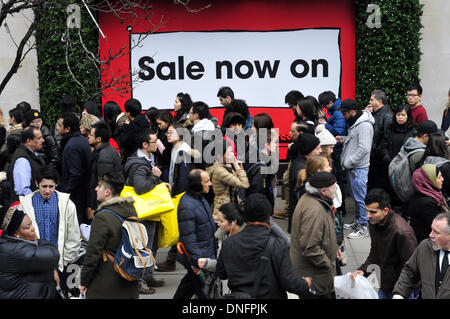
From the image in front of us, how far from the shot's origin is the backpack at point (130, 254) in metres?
5.91

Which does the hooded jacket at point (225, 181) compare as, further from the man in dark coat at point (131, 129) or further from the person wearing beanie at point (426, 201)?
the person wearing beanie at point (426, 201)

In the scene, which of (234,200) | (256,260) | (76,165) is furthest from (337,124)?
(256,260)

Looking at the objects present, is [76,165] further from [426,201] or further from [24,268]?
[426,201]

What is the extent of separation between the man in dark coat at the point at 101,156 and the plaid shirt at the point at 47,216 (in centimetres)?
134

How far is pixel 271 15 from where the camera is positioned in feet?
42.9

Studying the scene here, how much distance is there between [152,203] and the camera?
7.04m

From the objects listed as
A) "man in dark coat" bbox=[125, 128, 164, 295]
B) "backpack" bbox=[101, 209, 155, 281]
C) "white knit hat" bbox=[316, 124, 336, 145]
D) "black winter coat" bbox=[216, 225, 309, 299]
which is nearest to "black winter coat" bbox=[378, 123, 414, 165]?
"white knit hat" bbox=[316, 124, 336, 145]

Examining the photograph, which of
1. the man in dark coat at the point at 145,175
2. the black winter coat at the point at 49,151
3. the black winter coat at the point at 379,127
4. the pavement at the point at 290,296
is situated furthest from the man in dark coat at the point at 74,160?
the black winter coat at the point at 379,127

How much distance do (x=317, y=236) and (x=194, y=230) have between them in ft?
4.11

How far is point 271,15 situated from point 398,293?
336 inches

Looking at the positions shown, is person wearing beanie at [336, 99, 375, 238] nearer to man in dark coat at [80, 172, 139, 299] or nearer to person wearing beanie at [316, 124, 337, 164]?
person wearing beanie at [316, 124, 337, 164]

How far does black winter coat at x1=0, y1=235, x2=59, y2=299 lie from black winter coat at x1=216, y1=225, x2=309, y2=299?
4.73 feet
